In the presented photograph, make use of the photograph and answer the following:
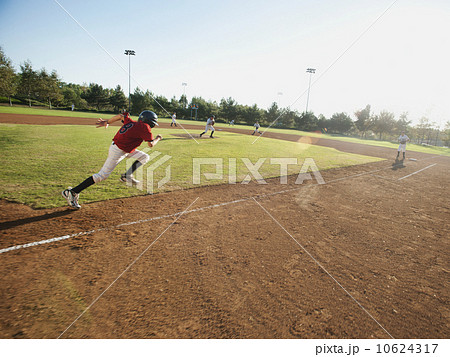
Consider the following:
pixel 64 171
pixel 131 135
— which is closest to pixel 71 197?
pixel 131 135

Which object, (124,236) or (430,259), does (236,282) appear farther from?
(430,259)

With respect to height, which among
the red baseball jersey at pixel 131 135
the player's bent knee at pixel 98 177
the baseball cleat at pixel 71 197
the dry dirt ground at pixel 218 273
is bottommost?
the dry dirt ground at pixel 218 273

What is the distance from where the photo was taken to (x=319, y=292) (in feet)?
10.2

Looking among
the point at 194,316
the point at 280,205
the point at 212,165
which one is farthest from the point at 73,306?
the point at 212,165

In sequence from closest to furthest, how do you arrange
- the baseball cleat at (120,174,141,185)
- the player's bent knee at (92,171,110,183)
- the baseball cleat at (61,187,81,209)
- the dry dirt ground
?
the dry dirt ground
the baseball cleat at (61,187,81,209)
the player's bent knee at (92,171,110,183)
the baseball cleat at (120,174,141,185)

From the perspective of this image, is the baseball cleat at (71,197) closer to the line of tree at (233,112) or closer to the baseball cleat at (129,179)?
the baseball cleat at (129,179)

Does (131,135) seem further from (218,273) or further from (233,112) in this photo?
(233,112)

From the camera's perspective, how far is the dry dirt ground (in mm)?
2477

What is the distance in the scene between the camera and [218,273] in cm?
333

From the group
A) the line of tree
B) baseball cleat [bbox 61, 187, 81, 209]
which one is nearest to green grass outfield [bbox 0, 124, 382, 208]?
baseball cleat [bbox 61, 187, 81, 209]

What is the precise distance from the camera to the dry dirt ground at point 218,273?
97.5 inches

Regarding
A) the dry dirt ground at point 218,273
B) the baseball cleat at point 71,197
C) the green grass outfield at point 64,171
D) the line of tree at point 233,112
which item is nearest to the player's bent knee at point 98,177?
the baseball cleat at point 71,197

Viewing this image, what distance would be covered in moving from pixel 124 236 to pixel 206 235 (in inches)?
59.8

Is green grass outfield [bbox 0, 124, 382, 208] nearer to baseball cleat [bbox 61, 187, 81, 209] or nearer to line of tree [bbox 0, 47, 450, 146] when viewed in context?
baseball cleat [bbox 61, 187, 81, 209]
